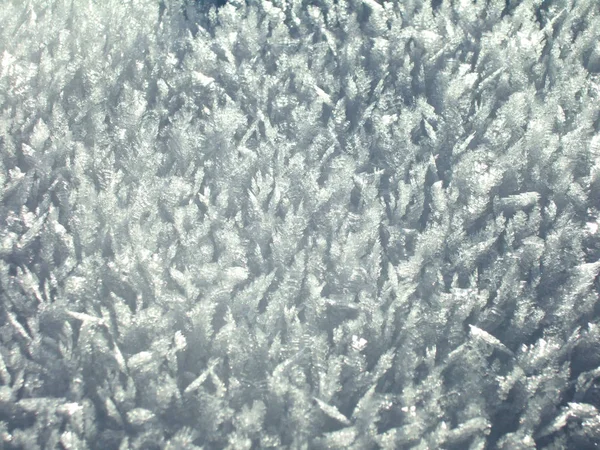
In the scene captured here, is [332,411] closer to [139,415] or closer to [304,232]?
[139,415]

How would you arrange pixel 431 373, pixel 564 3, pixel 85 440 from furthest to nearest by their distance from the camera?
pixel 564 3, pixel 431 373, pixel 85 440

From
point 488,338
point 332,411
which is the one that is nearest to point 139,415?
point 332,411

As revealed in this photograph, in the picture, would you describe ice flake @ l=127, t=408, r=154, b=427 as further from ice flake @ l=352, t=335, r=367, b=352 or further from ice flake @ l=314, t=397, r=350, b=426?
ice flake @ l=352, t=335, r=367, b=352

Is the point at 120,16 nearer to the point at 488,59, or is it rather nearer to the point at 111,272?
the point at 111,272

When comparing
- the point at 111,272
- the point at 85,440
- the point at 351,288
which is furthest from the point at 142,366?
the point at 351,288

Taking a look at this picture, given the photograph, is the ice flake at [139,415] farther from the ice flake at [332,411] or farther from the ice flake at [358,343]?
the ice flake at [358,343]

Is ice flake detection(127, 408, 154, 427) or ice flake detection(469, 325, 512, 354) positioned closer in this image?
ice flake detection(127, 408, 154, 427)

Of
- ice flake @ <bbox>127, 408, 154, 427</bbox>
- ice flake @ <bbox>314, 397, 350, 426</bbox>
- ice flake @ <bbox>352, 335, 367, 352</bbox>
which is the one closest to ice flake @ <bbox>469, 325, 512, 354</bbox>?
ice flake @ <bbox>352, 335, 367, 352</bbox>

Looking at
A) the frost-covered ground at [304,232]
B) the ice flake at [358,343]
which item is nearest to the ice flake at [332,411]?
the frost-covered ground at [304,232]
